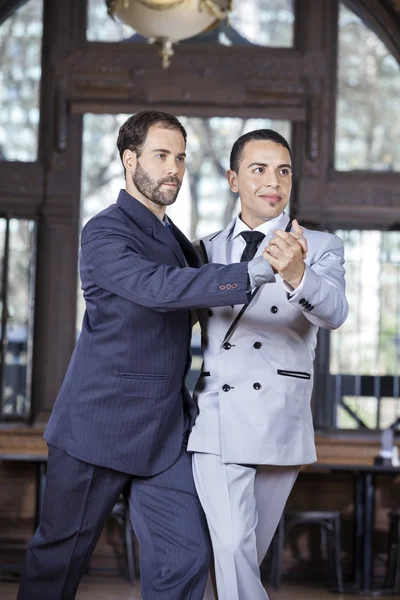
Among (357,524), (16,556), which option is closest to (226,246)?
(357,524)

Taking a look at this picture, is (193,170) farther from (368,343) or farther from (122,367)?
(122,367)

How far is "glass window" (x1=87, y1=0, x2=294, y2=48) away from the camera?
22.0ft

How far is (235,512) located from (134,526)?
318mm

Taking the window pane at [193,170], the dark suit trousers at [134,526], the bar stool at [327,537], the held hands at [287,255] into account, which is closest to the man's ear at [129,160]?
the held hands at [287,255]

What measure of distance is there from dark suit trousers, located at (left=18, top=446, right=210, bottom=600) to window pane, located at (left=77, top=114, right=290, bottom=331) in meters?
3.73

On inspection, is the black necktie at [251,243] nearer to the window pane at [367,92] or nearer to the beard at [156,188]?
the beard at [156,188]

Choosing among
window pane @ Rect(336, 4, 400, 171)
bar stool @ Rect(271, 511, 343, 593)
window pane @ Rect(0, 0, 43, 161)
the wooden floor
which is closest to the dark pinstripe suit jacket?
the wooden floor

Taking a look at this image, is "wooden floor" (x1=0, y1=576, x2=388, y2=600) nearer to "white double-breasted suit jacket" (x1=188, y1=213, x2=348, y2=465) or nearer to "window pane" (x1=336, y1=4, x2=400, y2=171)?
"window pane" (x1=336, y1=4, x2=400, y2=171)

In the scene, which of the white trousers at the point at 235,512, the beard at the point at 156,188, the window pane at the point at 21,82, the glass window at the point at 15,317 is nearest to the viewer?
the white trousers at the point at 235,512

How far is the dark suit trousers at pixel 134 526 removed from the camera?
289cm

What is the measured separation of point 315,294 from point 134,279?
48 cm

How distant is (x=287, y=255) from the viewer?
2682mm

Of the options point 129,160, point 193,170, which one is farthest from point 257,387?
point 193,170

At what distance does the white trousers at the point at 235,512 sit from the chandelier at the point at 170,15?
2.36 m
